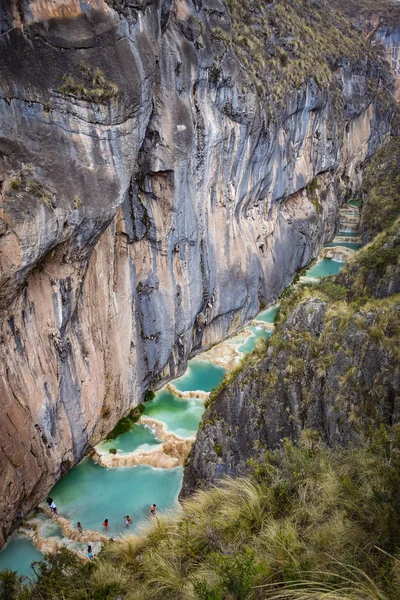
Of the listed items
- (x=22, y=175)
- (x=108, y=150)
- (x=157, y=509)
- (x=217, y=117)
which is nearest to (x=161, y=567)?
(x=157, y=509)

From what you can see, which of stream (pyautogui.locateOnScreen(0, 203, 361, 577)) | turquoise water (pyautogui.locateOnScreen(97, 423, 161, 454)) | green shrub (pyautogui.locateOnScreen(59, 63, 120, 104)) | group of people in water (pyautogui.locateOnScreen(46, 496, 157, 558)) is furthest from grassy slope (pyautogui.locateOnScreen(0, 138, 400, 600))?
green shrub (pyautogui.locateOnScreen(59, 63, 120, 104))

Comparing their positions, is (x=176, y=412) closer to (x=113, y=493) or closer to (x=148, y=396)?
(x=148, y=396)

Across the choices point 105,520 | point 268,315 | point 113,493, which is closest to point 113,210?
point 113,493

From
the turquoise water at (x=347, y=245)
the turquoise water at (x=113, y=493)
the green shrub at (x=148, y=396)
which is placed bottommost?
the turquoise water at (x=113, y=493)

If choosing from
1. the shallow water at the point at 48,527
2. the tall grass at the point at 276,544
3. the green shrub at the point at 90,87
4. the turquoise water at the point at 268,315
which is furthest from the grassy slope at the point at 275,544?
the turquoise water at the point at 268,315

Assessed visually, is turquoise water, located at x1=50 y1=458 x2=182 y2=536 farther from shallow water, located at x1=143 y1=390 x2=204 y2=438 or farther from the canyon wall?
the canyon wall

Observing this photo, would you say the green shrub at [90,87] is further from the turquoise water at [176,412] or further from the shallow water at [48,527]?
the shallow water at [48,527]

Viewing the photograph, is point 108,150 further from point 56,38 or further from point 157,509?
point 157,509
